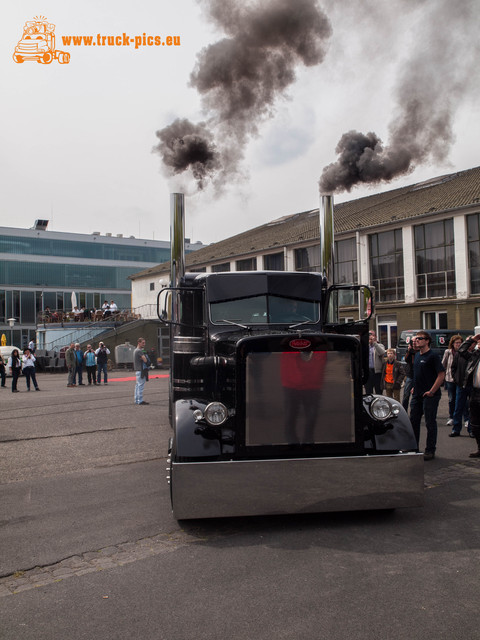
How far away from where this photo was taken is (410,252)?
108 ft

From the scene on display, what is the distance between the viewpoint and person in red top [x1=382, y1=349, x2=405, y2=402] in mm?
11875

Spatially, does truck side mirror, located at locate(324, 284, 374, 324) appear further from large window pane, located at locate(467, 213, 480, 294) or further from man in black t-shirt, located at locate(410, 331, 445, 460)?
large window pane, located at locate(467, 213, 480, 294)

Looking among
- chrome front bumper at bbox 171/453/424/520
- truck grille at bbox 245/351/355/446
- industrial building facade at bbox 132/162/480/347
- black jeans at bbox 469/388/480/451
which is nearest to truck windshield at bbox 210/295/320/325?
truck grille at bbox 245/351/355/446

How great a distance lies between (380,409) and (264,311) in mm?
2446

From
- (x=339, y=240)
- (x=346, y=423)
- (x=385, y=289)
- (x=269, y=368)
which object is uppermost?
(x=339, y=240)

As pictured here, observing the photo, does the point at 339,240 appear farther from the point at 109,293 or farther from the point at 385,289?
the point at 109,293

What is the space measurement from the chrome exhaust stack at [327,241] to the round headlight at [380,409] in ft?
9.54

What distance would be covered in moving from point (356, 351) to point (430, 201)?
30026mm

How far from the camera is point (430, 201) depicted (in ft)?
108

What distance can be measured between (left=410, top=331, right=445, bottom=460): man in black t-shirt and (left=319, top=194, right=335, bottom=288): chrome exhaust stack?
155 cm

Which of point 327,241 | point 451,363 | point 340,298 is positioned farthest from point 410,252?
point 340,298

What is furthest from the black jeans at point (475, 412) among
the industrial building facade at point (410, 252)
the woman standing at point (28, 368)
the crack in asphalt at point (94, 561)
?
the industrial building facade at point (410, 252)

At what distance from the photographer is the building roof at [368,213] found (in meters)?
32.2

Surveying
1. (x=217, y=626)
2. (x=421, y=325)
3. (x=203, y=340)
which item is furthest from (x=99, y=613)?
(x=421, y=325)
